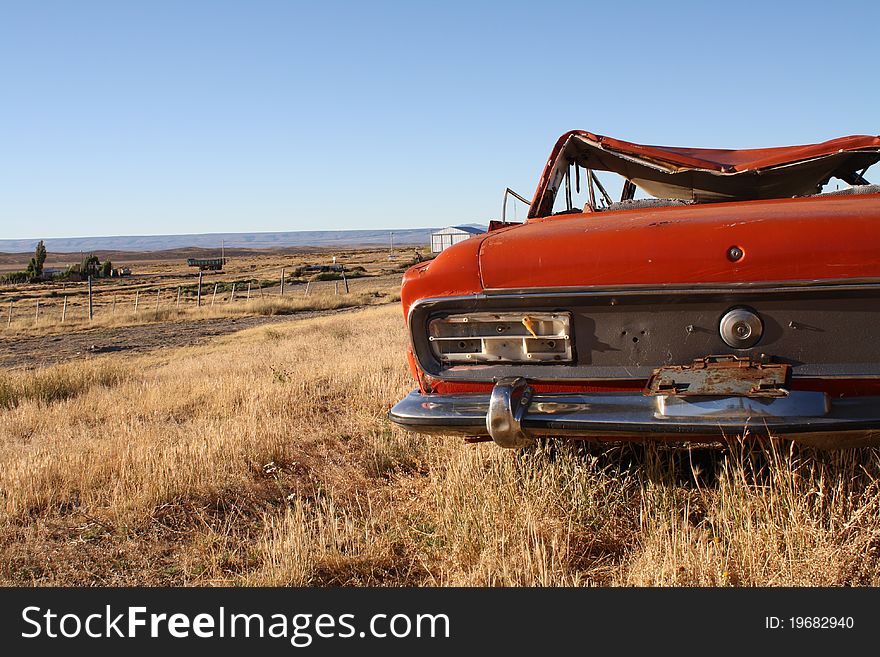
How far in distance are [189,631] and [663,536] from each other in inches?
63.0

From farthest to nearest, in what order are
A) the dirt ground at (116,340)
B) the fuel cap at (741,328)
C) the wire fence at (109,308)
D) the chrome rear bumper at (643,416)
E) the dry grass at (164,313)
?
the wire fence at (109,308)
the dry grass at (164,313)
the dirt ground at (116,340)
the fuel cap at (741,328)
the chrome rear bumper at (643,416)

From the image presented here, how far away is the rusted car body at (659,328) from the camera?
2432 mm

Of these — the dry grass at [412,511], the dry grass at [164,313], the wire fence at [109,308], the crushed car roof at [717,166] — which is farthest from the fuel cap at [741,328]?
the wire fence at [109,308]

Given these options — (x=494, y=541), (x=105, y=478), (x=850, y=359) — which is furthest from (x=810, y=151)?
(x=105, y=478)

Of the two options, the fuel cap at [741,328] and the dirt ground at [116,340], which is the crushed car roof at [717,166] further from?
the dirt ground at [116,340]

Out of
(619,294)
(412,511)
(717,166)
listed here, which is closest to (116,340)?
(412,511)

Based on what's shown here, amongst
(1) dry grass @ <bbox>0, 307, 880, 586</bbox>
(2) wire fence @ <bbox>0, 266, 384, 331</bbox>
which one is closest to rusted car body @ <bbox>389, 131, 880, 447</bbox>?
(1) dry grass @ <bbox>0, 307, 880, 586</bbox>

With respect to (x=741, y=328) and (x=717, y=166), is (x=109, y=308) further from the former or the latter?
(x=741, y=328)

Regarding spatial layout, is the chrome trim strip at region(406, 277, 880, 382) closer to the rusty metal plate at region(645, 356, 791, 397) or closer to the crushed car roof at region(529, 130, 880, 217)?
the rusty metal plate at region(645, 356, 791, 397)

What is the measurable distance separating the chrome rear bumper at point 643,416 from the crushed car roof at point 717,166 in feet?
5.12

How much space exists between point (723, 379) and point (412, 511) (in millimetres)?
1492

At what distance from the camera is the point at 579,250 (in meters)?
2.69

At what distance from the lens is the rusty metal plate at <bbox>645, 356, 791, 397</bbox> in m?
2.43

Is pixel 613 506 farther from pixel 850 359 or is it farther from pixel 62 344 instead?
pixel 62 344
